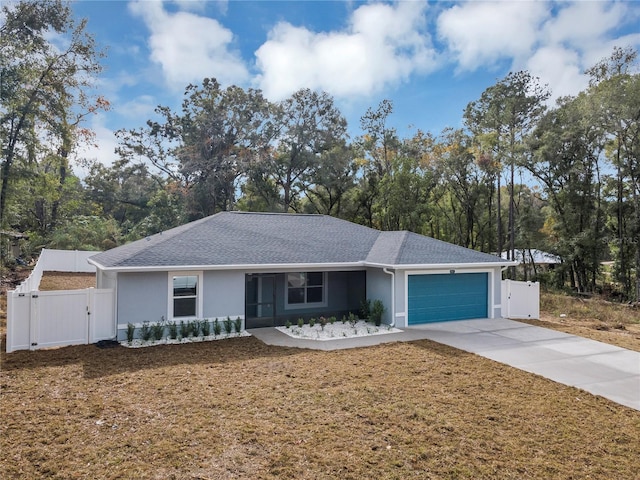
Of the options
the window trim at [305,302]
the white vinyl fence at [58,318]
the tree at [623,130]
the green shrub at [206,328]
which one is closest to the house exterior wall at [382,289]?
the window trim at [305,302]

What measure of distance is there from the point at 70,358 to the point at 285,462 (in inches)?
262

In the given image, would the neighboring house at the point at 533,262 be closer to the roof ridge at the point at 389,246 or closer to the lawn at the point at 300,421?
the roof ridge at the point at 389,246

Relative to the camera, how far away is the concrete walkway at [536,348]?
763 cm

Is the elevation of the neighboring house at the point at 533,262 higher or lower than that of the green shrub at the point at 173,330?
higher

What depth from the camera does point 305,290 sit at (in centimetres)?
1370

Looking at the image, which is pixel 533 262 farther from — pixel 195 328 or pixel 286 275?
pixel 195 328

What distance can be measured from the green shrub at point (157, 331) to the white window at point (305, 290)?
4.23m

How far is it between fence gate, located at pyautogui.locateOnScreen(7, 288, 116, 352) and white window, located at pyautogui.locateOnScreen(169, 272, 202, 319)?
1.54 metres

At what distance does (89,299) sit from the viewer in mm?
9945

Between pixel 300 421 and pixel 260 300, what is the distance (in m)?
7.43

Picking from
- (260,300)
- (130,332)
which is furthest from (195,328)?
(260,300)

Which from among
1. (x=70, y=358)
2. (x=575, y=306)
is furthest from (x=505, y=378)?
(x=575, y=306)

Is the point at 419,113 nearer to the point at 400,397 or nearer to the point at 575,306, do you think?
the point at 575,306

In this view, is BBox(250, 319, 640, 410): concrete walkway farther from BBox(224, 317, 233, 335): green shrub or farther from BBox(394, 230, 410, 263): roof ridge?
BBox(394, 230, 410, 263): roof ridge
